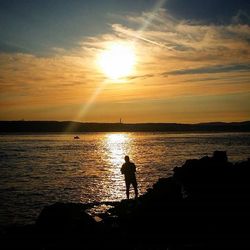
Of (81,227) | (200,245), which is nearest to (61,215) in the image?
(81,227)

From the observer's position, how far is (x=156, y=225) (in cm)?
1642

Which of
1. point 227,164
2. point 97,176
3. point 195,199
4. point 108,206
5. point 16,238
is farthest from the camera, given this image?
point 97,176

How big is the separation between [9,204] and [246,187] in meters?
16.1

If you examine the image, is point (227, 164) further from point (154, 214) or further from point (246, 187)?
point (154, 214)

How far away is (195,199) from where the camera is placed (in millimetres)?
20172

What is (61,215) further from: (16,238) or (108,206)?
(108,206)

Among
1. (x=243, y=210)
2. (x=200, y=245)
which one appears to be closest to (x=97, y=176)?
(x=243, y=210)

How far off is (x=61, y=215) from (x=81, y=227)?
2098mm

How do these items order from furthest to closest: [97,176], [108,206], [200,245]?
[97,176] < [108,206] < [200,245]

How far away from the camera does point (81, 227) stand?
15875mm

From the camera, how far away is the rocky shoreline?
13867 mm

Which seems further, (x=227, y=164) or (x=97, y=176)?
(x=97, y=176)

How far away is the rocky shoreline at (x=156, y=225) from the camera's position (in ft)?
45.5

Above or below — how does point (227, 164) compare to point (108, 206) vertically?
above
